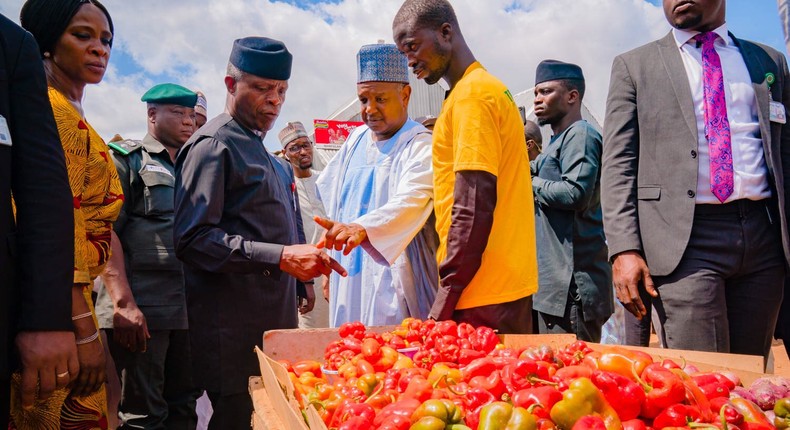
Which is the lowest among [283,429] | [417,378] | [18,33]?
[283,429]

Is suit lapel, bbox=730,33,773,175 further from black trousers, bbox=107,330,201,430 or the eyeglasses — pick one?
the eyeglasses

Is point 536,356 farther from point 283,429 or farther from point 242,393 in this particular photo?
point 242,393

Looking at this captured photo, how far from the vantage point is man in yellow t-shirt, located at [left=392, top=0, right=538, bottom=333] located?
107 inches

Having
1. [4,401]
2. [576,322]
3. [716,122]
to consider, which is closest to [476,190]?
[716,122]

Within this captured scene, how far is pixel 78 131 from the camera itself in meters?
2.45

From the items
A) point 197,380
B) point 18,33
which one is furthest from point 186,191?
point 18,33

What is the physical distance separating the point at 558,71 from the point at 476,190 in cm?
236

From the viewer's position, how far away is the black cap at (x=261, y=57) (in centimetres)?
335

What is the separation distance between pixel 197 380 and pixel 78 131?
53.1 inches

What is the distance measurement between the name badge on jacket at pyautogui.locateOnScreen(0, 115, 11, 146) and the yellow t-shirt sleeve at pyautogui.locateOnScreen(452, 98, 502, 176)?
1741mm

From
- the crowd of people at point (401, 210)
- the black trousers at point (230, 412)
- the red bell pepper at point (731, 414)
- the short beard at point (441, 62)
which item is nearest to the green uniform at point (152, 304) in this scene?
the crowd of people at point (401, 210)

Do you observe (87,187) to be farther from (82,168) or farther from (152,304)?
(152,304)

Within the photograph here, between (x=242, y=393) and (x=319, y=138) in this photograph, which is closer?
(x=242, y=393)

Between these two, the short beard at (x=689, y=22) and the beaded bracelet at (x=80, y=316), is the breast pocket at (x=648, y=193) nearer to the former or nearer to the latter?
the short beard at (x=689, y=22)
